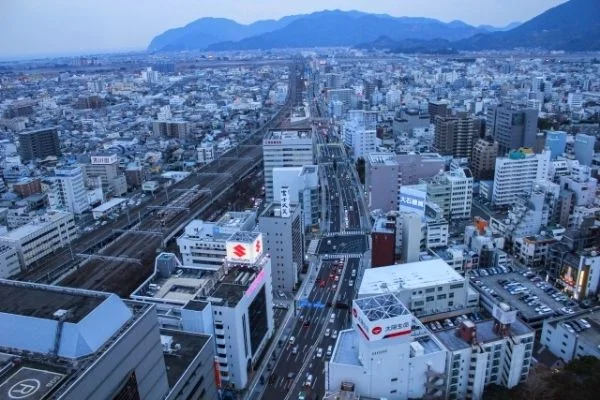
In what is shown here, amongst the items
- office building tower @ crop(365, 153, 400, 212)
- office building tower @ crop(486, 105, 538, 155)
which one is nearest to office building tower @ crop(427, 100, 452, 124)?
office building tower @ crop(486, 105, 538, 155)

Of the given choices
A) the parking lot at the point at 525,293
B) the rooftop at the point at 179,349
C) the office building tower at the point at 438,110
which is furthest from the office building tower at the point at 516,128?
the rooftop at the point at 179,349

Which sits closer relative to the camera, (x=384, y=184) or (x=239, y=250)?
(x=239, y=250)

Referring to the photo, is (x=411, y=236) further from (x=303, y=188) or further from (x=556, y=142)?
(x=556, y=142)

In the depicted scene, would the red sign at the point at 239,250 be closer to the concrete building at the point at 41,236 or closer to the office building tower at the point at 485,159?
the concrete building at the point at 41,236

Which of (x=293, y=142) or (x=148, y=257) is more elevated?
(x=293, y=142)

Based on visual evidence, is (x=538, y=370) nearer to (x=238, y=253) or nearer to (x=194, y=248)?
(x=238, y=253)

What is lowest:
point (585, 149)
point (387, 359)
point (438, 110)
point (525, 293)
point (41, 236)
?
point (525, 293)

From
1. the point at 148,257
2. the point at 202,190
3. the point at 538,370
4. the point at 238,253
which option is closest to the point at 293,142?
the point at 202,190

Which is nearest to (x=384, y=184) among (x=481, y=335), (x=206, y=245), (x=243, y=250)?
(x=206, y=245)

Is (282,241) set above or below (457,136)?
below
